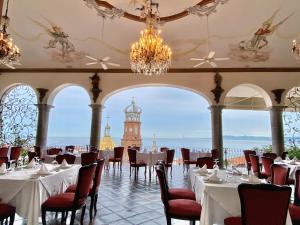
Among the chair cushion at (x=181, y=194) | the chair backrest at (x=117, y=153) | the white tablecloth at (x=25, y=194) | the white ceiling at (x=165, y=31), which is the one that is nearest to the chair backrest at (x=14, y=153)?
the chair backrest at (x=117, y=153)

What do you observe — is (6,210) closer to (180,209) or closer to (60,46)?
(180,209)

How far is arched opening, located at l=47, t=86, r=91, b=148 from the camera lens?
9.22m

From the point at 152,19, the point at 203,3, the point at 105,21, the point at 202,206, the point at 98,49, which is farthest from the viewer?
the point at 98,49

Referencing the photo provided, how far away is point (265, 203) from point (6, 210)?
2561 mm

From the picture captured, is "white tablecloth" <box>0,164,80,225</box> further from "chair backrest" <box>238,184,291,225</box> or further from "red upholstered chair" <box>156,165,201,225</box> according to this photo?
"chair backrest" <box>238,184,291,225</box>

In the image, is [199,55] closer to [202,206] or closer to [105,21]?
[105,21]

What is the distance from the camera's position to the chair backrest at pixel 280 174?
123 inches

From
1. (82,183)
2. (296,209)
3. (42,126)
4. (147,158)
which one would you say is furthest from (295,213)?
(42,126)

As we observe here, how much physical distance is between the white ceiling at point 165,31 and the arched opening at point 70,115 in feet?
5.77

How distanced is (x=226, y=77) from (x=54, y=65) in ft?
21.1

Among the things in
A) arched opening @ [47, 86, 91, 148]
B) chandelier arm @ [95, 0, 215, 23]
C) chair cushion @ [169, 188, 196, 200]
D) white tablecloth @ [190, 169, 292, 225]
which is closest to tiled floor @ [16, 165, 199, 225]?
chair cushion @ [169, 188, 196, 200]

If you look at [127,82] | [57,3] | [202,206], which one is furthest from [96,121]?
[202,206]

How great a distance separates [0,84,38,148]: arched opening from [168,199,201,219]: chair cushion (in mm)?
7803

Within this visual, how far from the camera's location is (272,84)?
26.2 feet
